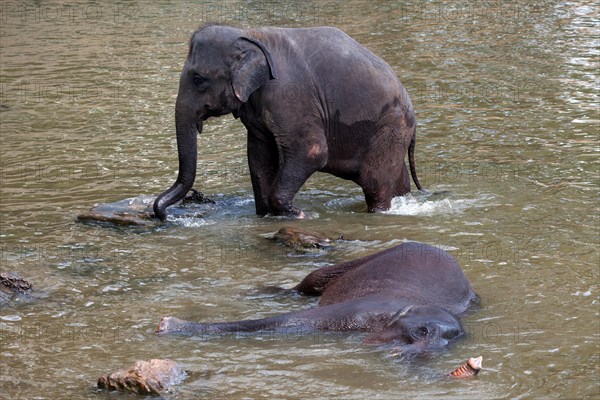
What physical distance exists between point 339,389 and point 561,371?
1293mm

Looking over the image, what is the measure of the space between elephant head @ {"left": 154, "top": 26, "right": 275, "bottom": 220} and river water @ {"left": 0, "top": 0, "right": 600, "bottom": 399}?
38.3 inches

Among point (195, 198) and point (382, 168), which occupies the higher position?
point (382, 168)

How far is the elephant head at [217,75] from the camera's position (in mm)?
9398

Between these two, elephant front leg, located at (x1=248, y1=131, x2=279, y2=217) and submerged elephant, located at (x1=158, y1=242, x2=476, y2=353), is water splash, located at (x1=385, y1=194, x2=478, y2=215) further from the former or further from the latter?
submerged elephant, located at (x1=158, y1=242, x2=476, y2=353)

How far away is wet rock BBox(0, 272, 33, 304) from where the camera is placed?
7.74 metres

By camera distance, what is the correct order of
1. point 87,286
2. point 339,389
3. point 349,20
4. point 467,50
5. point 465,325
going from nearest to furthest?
point 339,389, point 465,325, point 87,286, point 467,50, point 349,20

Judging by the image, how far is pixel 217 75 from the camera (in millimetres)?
9438

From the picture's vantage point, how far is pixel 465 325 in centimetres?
710

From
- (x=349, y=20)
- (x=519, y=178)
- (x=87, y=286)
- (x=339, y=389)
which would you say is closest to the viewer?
(x=339, y=389)

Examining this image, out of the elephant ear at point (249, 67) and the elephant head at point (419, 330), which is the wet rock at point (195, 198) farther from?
the elephant head at point (419, 330)

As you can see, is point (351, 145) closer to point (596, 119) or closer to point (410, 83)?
point (596, 119)

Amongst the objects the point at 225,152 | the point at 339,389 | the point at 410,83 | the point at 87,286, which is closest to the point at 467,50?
the point at 410,83

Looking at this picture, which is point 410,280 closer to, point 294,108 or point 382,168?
point 294,108

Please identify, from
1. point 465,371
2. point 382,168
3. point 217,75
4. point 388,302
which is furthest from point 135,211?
point 465,371
